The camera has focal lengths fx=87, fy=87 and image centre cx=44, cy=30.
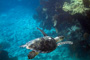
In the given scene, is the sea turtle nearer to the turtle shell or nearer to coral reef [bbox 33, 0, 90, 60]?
the turtle shell

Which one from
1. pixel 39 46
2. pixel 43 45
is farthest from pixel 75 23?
pixel 39 46

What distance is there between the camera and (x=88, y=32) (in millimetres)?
5605

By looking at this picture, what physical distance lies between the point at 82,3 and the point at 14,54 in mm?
7609

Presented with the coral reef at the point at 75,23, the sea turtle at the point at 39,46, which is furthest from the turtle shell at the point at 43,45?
the coral reef at the point at 75,23

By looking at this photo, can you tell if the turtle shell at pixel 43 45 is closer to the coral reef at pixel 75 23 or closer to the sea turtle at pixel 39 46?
the sea turtle at pixel 39 46

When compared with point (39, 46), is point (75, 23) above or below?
above

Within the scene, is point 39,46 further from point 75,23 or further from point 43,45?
point 75,23

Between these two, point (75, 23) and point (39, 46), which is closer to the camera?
point (39, 46)

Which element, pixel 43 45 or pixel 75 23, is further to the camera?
pixel 75 23

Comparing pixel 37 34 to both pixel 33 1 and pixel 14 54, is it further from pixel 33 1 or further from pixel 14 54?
pixel 33 1

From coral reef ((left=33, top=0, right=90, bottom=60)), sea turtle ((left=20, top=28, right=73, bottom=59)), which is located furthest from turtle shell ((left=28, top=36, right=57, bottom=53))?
coral reef ((left=33, top=0, right=90, bottom=60))

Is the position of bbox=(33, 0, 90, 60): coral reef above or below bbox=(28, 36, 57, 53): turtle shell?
above

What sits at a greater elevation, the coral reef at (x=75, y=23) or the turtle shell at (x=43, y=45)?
the coral reef at (x=75, y=23)

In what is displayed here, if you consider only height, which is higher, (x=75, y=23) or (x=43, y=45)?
(x=75, y=23)
